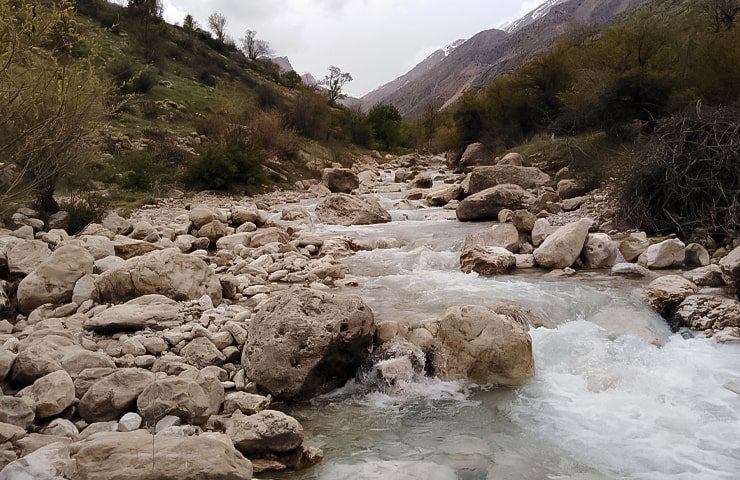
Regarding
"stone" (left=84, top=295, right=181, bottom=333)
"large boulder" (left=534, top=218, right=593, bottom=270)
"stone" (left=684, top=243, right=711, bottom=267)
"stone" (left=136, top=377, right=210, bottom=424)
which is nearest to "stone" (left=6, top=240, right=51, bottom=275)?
"stone" (left=84, top=295, right=181, bottom=333)

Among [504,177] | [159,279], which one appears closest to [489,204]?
[504,177]

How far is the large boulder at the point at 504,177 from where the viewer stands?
1493cm

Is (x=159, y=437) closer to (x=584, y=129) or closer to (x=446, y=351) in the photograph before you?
(x=446, y=351)

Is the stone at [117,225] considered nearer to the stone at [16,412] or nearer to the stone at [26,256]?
the stone at [26,256]

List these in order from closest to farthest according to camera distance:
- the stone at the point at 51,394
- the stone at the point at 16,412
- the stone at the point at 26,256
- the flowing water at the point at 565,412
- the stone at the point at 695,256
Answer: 1. the stone at the point at 16,412
2. the flowing water at the point at 565,412
3. the stone at the point at 51,394
4. the stone at the point at 26,256
5. the stone at the point at 695,256

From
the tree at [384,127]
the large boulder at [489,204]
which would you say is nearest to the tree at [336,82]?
the tree at [384,127]

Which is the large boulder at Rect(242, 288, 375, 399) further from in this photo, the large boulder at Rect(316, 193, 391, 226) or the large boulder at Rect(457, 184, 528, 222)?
the large boulder at Rect(457, 184, 528, 222)

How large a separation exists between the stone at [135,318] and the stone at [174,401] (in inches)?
57.7

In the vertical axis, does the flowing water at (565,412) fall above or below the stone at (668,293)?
below

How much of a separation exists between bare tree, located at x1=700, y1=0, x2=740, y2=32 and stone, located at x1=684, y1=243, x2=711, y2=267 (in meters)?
13.6

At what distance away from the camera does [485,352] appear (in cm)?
517

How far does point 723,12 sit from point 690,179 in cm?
1384

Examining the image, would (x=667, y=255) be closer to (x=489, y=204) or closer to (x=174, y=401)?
(x=489, y=204)

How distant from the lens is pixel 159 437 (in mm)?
3348
